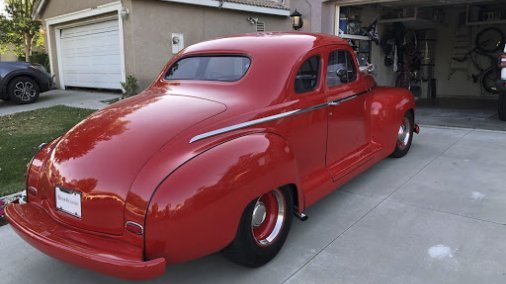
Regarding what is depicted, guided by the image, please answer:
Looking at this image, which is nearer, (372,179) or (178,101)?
(178,101)

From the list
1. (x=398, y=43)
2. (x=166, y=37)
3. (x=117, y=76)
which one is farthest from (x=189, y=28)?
(x=398, y=43)

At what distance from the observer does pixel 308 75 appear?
3820mm

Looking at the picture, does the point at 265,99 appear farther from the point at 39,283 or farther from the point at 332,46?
the point at 39,283

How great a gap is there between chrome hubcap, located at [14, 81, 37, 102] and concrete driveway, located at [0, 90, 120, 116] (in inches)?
8.5

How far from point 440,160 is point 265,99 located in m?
3.39

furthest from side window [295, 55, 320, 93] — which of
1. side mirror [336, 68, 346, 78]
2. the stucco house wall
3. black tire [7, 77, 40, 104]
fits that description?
black tire [7, 77, 40, 104]

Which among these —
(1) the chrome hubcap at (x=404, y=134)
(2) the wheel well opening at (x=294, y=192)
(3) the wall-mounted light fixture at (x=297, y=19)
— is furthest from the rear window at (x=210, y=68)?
(3) the wall-mounted light fixture at (x=297, y=19)

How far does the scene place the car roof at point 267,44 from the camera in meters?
3.73

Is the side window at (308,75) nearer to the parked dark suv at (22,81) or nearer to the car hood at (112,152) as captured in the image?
the car hood at (112,152)

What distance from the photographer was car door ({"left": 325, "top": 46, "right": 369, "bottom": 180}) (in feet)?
13.1

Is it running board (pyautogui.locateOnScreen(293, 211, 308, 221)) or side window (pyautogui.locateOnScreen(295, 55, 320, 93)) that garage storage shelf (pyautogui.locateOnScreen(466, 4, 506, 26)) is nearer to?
side window (pyautogui.locateOnScreen(295, 55, 320, 93))

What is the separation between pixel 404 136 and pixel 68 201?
4.66 meters

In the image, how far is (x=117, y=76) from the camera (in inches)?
458

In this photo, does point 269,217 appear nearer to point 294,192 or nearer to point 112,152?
point 294,192
